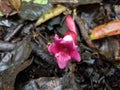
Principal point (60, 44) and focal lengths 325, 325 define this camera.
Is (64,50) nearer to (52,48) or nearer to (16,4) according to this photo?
Result: (52,48)

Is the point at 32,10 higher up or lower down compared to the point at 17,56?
higher up

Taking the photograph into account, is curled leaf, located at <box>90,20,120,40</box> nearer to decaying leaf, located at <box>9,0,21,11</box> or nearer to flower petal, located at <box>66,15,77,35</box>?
flower petal, located at <box>66,15,77,35</box>

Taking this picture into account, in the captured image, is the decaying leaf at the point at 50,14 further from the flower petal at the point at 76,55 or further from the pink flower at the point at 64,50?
the flower petal at the point at 76,55

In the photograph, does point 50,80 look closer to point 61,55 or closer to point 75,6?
point 61,55

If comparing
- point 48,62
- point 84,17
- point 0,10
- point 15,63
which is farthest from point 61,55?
point 0,10

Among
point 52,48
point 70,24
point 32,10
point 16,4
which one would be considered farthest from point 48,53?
point 16,4

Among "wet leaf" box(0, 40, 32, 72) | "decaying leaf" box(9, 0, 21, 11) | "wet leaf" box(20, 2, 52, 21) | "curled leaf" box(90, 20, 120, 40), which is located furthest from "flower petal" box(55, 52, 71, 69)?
"decaying leaf" box(9, 0, 21, 11)
